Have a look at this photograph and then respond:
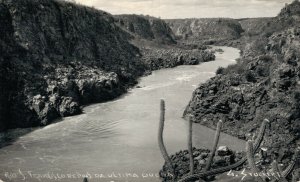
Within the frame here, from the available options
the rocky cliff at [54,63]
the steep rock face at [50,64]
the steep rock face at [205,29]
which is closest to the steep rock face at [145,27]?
the rocky cliff at [54,63]

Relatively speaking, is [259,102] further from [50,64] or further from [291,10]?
[291,10]

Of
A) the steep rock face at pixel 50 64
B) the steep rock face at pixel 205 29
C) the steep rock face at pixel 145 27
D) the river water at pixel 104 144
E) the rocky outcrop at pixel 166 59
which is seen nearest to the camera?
the river water at pixel 104 144

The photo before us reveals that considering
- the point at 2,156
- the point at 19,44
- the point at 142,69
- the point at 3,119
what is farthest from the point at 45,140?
the point at 142,69

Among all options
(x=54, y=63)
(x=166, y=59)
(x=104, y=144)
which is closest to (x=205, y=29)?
(x=166, y=59)

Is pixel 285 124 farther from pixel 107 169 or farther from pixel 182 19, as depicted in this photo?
pixel 182 19

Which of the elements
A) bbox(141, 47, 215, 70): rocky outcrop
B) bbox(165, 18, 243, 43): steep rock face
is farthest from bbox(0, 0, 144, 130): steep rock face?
bbox(165, 18, 243, 43): steep rock face

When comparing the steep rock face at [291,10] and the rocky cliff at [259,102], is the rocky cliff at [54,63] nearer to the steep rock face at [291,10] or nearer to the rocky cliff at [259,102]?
the rocky cliff at [259,102]

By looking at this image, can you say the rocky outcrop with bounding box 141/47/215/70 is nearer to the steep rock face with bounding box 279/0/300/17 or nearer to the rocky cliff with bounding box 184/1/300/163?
the steep rock face with bounding box 279/0/300/17
